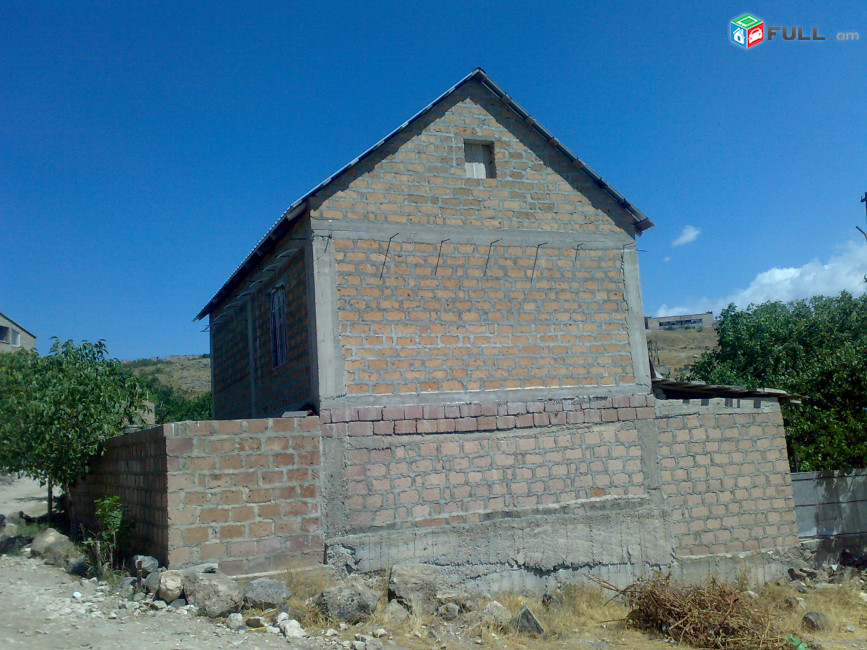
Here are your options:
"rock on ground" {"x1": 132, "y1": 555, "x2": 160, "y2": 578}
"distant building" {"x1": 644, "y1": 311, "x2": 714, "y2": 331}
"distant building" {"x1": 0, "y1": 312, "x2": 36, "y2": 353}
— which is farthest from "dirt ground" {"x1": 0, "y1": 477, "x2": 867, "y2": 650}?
"distant building" {"x1": 644, "y1": 311, "x2": 714, "y2": 331}

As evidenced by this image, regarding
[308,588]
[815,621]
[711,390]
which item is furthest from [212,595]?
[711,390]

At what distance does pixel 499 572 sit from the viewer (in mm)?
9359

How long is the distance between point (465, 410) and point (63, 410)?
21.3 feet

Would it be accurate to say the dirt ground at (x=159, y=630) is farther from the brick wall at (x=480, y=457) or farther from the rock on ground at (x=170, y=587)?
the brick wall at (x=480, y=457)

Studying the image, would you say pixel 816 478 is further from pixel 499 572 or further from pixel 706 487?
pixel 499 572

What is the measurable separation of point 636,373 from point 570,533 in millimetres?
2498

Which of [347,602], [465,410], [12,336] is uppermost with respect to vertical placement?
[12,336]

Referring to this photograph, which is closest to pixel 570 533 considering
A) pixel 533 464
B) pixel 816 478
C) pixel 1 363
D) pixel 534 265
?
pixel 533 464

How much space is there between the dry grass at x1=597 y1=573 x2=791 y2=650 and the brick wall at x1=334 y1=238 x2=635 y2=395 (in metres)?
2.88

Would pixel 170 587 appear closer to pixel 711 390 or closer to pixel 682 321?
pixel 711 390

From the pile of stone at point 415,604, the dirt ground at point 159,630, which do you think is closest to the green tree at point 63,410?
the dirt ground at point 159,630

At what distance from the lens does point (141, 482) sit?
8977mm

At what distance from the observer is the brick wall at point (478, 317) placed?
30.5ft

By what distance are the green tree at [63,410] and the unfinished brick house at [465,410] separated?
0.68 meters
